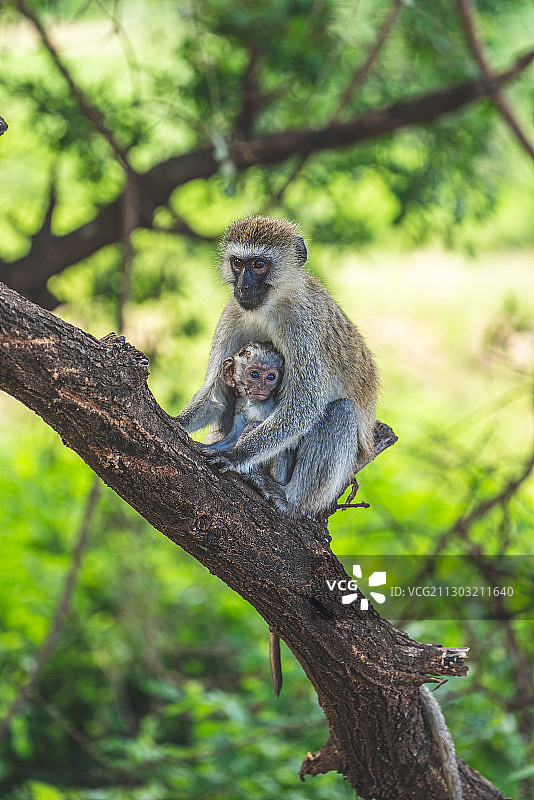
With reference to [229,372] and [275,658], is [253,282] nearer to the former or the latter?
[229,372]

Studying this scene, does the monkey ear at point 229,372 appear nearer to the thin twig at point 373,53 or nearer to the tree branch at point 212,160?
the thin twig at point 373,53

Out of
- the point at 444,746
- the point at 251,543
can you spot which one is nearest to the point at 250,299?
the point at 251,543

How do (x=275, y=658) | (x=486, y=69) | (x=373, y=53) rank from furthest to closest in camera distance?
(x=486, y=69)
(x=373, y=53)
(x=275, y=658)

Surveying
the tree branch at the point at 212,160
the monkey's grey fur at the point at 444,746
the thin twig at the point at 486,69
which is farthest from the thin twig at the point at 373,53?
the monkey's grey fur at the point at 444,746

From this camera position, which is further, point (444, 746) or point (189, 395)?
A: point (189, 395)

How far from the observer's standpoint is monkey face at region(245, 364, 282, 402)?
9.48 feet

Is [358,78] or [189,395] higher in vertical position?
[358,78]

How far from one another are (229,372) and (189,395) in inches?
108

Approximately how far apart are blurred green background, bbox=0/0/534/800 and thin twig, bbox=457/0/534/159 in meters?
0.15

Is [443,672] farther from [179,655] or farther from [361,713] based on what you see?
[179,655]

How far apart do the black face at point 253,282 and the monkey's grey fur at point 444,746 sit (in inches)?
52.3

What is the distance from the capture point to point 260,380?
2904mm

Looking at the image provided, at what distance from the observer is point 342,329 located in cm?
301

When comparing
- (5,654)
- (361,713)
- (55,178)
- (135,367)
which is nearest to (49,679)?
(5,654)
